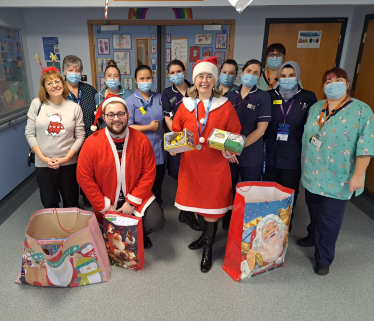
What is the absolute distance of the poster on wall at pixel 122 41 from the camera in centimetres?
394

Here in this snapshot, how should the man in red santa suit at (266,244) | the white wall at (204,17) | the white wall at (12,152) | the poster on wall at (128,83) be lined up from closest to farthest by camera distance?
the man in red santa suit at (266,244)
the white wall at (12,152)
the white wall at (204,17)
the poster on wall at (128,83)

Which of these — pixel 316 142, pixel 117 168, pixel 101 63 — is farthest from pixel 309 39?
pixel 117 168

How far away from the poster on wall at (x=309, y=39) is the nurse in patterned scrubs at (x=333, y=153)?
2.23 m

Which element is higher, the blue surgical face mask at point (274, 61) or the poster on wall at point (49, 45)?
the poster on wall at point (49, 45)

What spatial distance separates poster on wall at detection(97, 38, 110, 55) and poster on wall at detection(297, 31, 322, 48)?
2.69 m

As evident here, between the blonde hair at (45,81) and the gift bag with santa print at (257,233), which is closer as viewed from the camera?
the gift bag with santa print at (257,233)

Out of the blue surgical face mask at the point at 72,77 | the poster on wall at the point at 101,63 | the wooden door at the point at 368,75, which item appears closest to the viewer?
the blue surgical face mask at the point at 72,77

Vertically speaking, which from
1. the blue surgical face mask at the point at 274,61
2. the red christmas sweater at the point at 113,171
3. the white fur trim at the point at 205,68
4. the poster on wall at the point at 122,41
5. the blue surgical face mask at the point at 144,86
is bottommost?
the red christmas sweater at the point at 113,171

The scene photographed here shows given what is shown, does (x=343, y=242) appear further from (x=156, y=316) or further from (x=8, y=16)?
(x=8, y=16)

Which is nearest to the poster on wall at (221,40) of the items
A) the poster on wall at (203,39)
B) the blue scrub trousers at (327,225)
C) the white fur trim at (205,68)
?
the poster on wall at (203,39)

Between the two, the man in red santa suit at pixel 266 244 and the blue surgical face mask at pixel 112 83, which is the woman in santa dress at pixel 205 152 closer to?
the man in red santa suit at pixel 266 244

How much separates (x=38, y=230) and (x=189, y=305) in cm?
120

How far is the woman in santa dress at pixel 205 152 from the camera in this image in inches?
76.7

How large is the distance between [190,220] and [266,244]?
900 millimetres
